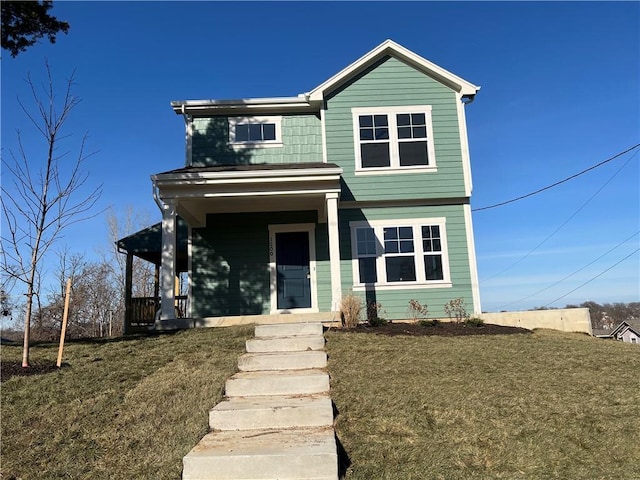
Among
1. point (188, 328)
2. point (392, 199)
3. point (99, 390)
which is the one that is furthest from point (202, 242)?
point (99, 390)

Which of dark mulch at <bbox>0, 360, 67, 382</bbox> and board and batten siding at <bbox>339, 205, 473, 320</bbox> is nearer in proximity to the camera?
dark mulch at <bbox>0, 360, 67, 382</bbox>

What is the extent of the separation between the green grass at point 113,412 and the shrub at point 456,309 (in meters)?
6.02

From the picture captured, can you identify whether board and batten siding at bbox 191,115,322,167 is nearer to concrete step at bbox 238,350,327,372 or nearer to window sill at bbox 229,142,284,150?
window sill at bbox 229,142,284,150

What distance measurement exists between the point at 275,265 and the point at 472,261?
505cm

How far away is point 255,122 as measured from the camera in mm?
12258

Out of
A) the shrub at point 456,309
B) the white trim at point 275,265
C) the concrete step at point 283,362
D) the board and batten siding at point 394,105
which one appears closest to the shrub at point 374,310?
the white trim at point 275,265

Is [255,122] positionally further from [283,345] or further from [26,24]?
[283,345]

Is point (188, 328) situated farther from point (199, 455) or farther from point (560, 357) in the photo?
point (560, 357)

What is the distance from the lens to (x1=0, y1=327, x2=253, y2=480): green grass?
12.7ft

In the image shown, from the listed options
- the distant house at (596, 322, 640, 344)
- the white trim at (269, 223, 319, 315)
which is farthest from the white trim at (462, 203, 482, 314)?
the distant house at (596, 322, 640, 344)

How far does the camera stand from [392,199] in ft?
38.0

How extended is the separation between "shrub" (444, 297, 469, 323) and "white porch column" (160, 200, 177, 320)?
21.3 feet

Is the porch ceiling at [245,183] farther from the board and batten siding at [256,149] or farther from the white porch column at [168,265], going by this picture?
the board and batten siding at [256,149]

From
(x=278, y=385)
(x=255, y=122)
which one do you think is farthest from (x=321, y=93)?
(x=278, y=385)
